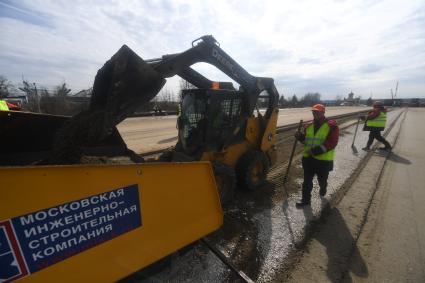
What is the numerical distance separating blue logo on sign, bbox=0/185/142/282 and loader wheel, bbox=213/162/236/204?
249cm

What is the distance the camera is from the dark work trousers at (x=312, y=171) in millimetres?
4855

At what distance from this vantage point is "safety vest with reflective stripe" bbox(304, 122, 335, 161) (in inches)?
188

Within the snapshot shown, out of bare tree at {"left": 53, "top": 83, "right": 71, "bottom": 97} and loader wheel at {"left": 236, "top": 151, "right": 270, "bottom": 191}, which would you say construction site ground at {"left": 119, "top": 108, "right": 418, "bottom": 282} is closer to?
loader wheel at {"left": 236, "top": 151, "right": 270, "bottom": 191}

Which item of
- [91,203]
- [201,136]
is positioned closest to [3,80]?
[201,136]

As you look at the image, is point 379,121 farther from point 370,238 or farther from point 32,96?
point 32,96

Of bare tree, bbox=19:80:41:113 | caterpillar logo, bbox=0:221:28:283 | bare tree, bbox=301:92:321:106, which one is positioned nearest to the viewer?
caterpillar logo, bbox=0:221:28:283

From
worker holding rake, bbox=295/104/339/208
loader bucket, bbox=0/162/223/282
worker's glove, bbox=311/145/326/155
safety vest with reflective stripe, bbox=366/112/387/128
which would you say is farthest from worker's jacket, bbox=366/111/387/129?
loader bucket, bbox=0/162/223/282

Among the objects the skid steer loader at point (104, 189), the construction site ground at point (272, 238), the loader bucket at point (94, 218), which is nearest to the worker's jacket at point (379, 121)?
the construction site ground at point (272, 238)

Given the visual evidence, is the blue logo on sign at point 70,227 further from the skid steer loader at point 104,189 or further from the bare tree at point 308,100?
the bare tree at point 308,100

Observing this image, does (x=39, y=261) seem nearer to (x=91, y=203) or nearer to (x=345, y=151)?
(x=91, y=203)

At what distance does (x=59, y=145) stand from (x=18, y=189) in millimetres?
1679

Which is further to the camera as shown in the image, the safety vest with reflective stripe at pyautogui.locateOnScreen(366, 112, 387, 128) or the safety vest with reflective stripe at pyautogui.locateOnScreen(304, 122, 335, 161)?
the safety vest with reflective stripe at pyautogui.locateOnScreen(366, 112, 387, 128)

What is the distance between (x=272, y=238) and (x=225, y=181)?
52.0 inches

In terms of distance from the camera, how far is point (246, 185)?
5.32 metres
